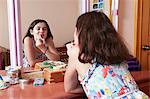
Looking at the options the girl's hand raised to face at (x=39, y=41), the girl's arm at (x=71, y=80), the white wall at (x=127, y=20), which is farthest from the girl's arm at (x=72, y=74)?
the white wall at (x=127, y=20)

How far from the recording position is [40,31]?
1.80 metres

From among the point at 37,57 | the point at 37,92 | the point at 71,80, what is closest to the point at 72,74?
the point at 71,80

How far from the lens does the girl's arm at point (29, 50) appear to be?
5.92 feet

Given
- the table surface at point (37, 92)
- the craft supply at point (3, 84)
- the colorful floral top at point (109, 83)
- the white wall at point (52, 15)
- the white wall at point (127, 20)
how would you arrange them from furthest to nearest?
the white wall at point (127, 20), the white wall at point (52, 15), the craft supply at point (3, 84), the table surface at point (37, 92), the colorful floral top at point (109, 83)

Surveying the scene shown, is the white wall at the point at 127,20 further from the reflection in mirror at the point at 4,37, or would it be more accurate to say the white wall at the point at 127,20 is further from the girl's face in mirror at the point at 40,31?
the reflection in mirror at the point at 4,37

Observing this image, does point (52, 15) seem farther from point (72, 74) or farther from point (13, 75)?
point (72, 74)

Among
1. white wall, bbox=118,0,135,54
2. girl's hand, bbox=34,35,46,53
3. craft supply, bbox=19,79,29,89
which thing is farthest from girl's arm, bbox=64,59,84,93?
white wall, bbox=118,0,135,54

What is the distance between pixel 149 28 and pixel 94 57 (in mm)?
1502

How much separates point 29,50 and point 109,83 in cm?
88

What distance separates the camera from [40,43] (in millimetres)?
1808

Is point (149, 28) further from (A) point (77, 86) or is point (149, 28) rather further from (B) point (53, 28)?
(A) point (77, 86)

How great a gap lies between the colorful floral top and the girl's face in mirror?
733 millimetres

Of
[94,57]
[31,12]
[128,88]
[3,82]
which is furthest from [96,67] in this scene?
[31,12]

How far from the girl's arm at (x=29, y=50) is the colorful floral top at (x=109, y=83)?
28.8 inches
